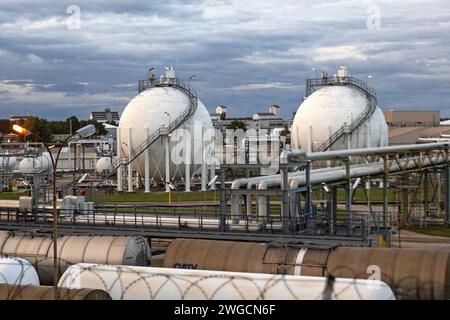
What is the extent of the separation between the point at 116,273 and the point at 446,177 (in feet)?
99.9

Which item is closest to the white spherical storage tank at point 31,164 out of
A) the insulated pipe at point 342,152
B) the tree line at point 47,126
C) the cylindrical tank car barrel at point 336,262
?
the tree line at point 47,126

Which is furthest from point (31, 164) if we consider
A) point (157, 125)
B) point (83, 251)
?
point (83, 251)

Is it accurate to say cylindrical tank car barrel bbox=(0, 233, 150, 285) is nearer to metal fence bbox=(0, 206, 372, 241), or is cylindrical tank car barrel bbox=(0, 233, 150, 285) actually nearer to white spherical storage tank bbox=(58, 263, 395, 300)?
white spherical storage tank bbox=(58, 263, 395, 300)

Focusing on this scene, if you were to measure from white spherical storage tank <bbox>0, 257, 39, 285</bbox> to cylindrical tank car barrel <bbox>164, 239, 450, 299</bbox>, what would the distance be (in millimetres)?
4414

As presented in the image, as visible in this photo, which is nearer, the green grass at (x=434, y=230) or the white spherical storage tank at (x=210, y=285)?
the white spherical storage tank at (x=210, y=285)

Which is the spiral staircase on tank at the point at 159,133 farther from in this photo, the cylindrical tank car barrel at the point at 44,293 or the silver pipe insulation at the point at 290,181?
the cylindrical tank car barrel at the point at 44,293

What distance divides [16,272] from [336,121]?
51.3 meters

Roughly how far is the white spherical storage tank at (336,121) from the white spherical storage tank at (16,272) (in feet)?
163

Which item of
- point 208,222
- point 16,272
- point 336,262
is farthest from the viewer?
point 208,222

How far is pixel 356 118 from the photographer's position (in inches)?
2717

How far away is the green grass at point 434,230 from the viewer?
39688mm

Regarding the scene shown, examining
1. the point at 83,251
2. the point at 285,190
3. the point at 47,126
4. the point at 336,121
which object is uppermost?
the point at 47,126

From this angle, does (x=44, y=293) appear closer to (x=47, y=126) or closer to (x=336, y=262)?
(x=336, y=262)

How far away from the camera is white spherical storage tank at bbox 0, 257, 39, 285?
834 inches
